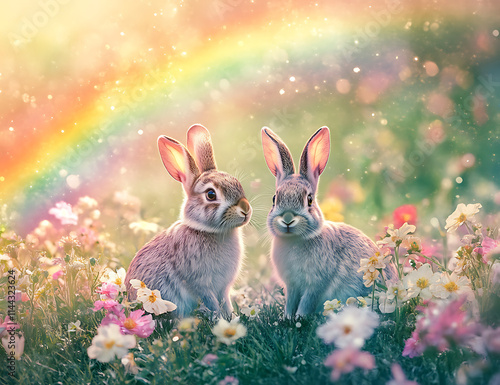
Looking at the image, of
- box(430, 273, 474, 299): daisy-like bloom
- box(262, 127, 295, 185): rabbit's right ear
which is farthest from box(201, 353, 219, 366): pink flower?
box(262, 127, 295, 185): rabbit's right ear

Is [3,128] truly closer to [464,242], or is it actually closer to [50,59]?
[50,59]

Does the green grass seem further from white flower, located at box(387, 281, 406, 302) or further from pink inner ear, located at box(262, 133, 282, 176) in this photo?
pink inner ear, located at box(262, 133, 282, 176)

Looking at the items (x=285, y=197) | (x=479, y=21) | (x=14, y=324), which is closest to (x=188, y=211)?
(x=285, y=197)

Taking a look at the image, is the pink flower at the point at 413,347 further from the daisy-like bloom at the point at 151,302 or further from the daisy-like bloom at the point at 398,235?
the daisy-like bloom at the point at 151,302

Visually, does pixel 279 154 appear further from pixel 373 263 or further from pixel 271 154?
pixel 373 263

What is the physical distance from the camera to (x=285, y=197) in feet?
12.7

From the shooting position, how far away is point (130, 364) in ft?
9.84

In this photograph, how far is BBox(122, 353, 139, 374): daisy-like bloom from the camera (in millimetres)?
2852

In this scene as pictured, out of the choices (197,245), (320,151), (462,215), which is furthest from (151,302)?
(462,215)

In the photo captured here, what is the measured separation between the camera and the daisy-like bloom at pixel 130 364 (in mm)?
2852

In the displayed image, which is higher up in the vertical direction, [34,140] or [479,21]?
[479,21]

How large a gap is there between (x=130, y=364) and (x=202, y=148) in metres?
1.91

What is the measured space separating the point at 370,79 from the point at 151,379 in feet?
14.4

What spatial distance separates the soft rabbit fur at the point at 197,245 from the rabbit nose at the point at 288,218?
0.27 meters
